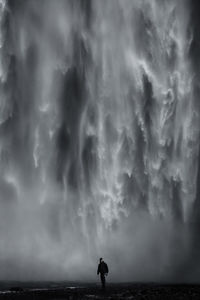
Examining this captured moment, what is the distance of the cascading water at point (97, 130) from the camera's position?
174 ft

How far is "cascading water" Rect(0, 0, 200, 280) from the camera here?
5312 cm

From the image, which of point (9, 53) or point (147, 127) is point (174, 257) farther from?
point (9, 53)

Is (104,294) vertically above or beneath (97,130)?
beneath

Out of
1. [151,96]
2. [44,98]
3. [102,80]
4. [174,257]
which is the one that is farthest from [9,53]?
[174,257]

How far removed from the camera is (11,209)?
5522 centimetres

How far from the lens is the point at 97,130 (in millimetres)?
57406

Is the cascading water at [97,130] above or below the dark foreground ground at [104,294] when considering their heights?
above

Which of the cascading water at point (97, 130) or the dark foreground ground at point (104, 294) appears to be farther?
the cascading water at point (97, 130)

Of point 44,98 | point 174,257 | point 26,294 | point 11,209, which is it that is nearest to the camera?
point 26,294

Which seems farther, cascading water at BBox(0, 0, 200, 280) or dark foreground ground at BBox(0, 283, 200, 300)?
cascading water at BBox(0, 0, 200, 280)

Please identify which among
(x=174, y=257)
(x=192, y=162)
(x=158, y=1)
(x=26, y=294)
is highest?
(x=158, y=1)

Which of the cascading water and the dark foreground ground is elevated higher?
the cascading water

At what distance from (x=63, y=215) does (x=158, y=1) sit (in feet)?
91.8

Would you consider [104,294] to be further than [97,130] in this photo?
No
